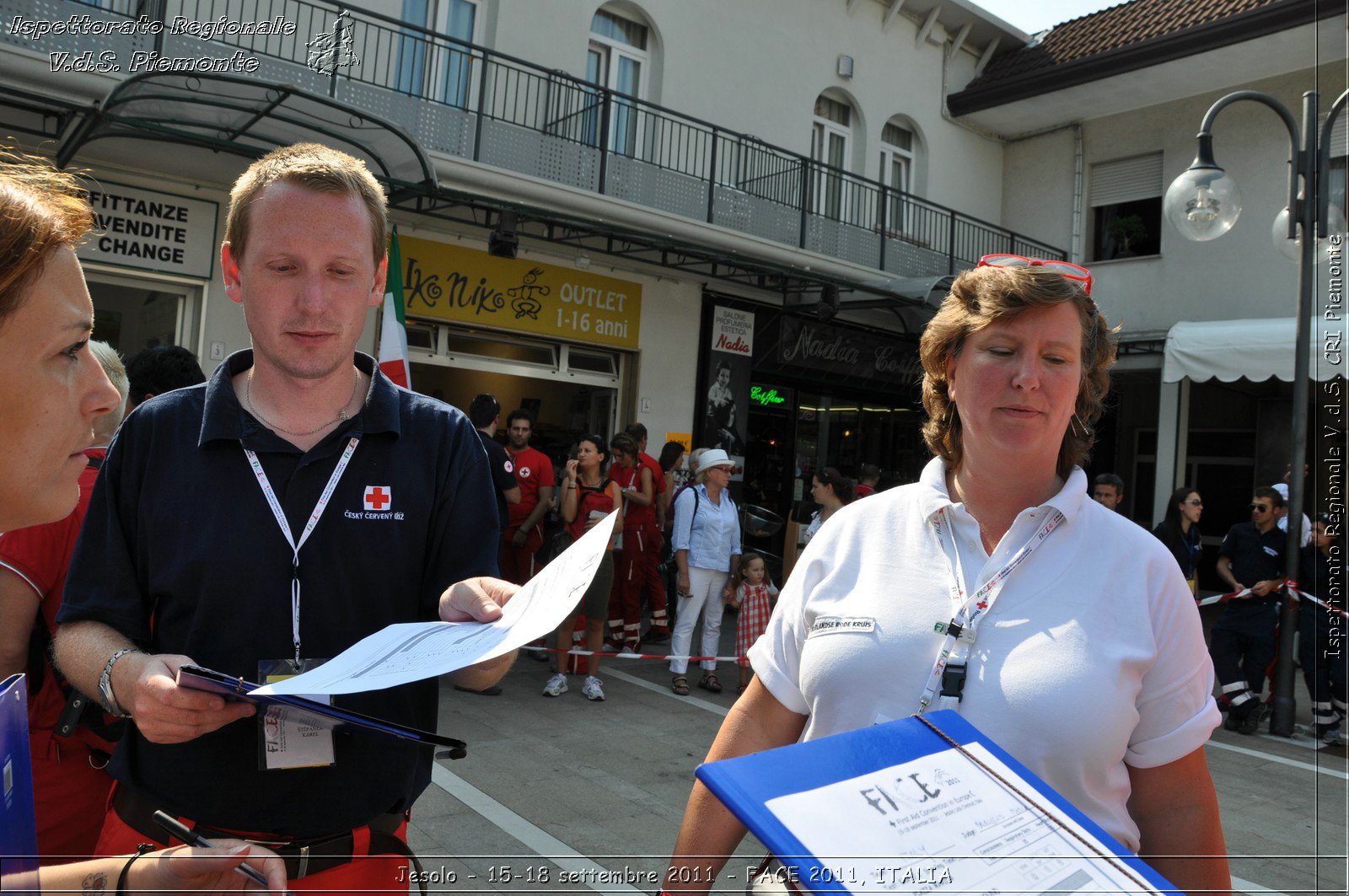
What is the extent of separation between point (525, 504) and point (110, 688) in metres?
7.20

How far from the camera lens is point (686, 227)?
12133 mm

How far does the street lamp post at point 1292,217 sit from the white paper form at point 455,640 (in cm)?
752

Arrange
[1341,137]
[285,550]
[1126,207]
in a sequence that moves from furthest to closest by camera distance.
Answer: [1126,207] < [1341,137] < [285,550]

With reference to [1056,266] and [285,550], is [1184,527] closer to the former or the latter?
[1056,266]

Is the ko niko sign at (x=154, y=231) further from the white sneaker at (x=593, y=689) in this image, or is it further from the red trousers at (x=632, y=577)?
the white sneaker at (x=593, y=689)

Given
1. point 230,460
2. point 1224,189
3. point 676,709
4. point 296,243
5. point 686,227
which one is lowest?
point 676,709

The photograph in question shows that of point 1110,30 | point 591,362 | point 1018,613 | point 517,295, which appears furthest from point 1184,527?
point 1110,30

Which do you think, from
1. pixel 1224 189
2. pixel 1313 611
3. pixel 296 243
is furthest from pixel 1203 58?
pixel 296 243

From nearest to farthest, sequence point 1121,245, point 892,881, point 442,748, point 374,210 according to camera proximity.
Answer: point 892,881
point 442,748
point 374,210
point 1121,245

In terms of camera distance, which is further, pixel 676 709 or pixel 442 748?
pixel 676 709

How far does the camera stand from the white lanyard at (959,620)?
168cm

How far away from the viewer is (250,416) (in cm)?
176

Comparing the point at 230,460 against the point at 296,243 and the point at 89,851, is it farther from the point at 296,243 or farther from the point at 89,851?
the point at 89,851

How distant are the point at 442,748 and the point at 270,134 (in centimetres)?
831
